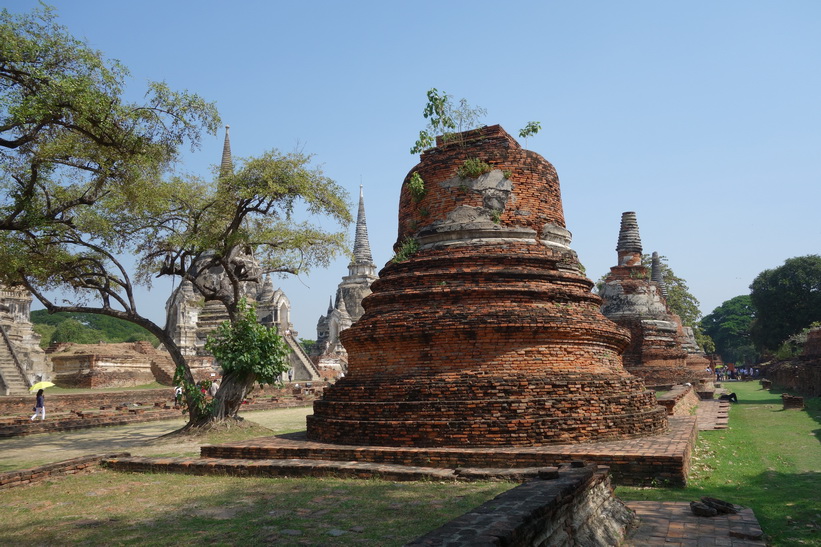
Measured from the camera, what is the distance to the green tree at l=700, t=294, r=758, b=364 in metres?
80.4

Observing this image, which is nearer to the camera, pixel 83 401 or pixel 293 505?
pixel 293 505

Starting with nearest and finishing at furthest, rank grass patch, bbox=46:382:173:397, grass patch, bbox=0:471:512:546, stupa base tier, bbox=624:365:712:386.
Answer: grass patch, bbox=0:471:512:546, stupa base tier, bbox=624:365:712:386, grass patch, bbox=46:382:173:397

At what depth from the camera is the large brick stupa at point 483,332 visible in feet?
27.1

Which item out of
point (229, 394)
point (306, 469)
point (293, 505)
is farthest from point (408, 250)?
point (229, 394)

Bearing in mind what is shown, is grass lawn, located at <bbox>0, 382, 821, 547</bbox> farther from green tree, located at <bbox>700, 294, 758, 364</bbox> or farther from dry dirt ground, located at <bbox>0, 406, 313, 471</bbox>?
green tree, located at <bbox>700, 294, 758, 364</bbox>

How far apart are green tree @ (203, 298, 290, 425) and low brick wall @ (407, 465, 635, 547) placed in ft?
27.7

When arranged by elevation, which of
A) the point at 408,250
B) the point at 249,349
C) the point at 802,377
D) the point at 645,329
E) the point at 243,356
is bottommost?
the point at 802,377

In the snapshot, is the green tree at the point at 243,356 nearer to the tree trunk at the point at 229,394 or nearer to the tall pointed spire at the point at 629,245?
the tree trunk at the point at 229,394

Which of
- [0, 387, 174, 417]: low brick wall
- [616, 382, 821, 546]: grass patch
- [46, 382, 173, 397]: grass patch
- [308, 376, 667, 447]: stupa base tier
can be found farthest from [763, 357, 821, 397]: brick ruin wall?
[46, 382, 173, 397]: grass patch

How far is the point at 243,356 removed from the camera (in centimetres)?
1280

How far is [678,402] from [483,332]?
7954 mm

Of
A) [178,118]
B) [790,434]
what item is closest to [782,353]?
[790,434]

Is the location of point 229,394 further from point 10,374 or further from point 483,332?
point 10,374

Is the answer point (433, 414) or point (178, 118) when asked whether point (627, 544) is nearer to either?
point (433, 414)
